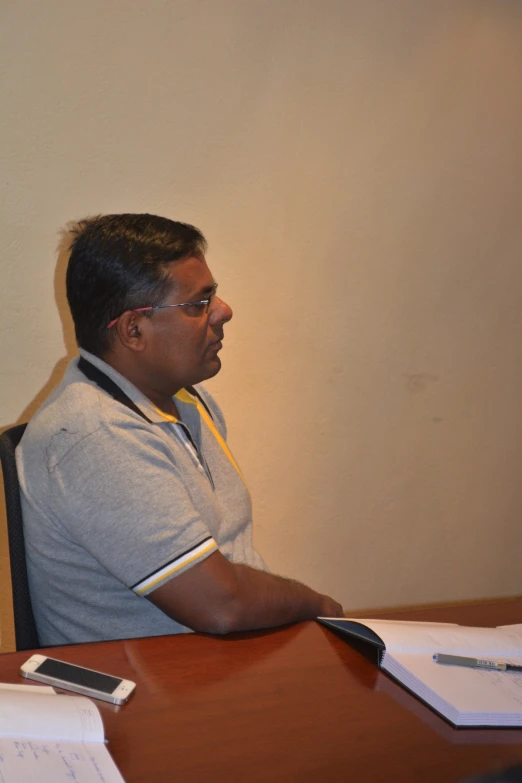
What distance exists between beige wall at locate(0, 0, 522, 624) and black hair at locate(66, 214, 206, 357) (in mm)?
623

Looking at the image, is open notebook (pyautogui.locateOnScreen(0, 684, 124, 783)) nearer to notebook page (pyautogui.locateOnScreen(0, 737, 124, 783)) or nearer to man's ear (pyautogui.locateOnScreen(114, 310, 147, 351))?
notebook page (pyautogui.locateOnScreen(0, 737, 124, 783))

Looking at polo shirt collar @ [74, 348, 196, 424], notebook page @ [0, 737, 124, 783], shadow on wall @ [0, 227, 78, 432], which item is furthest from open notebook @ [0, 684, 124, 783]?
shadow on wall @ [0, 227, 78, 432]

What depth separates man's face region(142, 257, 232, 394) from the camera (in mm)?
1556

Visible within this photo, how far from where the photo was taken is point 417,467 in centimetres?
279

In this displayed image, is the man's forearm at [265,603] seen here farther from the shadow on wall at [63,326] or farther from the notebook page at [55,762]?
the shadow on wall at [63,326]

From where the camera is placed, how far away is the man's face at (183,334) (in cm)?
156

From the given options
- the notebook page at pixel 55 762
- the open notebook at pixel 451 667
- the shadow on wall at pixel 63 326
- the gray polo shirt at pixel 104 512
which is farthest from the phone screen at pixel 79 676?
the shadow on wall at pixel 63 326

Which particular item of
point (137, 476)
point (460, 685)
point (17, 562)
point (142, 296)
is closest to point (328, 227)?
point (142, 296)

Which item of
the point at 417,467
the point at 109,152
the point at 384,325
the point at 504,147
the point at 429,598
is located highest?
the point at 504,147

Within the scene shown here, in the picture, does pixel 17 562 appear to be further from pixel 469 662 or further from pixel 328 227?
pixel 328 227

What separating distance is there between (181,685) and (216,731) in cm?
12

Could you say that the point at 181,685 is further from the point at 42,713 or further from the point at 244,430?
the point at 244,430

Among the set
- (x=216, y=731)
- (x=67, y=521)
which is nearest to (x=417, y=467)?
(x=67, y=521)

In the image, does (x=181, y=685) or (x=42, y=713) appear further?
(x=181, y=685)
